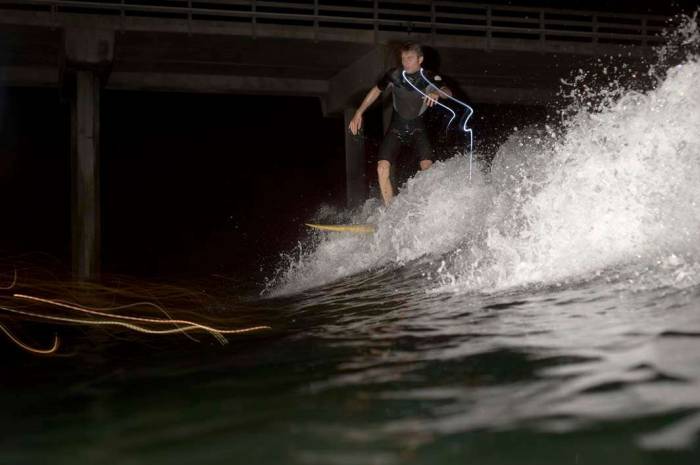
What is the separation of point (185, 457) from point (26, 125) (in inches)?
986

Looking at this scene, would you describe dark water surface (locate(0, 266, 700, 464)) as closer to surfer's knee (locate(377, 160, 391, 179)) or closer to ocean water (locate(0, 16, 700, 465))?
ocean water (locate(0, 16, 700, 465))

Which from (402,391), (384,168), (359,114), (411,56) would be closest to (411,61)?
(411,56)

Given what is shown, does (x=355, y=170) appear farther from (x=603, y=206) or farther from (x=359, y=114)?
(x=603, y=206)

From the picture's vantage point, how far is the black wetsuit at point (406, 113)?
34.1 ft

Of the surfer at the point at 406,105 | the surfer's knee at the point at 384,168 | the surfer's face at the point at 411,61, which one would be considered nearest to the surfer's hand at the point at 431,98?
the surfer at the point at 406,105

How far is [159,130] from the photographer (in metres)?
28.2

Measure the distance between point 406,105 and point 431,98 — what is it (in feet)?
1.42

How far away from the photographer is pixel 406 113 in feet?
35.3

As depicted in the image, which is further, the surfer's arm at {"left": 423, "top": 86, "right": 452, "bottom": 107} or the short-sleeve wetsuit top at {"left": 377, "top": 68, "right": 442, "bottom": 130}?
the short-sleeve wetsuit top at {"left": 377, "top": 68, "right": 442, "bottom": 130}

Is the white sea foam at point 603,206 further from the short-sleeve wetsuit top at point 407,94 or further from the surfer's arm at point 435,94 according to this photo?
the short-sleeve wetsuit top at point 407,94

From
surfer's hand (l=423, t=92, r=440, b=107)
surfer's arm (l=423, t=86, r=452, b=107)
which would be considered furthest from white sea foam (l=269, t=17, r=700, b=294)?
surfer's hand (l=423, t=92, r=440, b=107)

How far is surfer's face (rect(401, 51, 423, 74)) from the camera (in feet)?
32.6

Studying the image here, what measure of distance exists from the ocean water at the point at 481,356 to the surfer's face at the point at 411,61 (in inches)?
79.2

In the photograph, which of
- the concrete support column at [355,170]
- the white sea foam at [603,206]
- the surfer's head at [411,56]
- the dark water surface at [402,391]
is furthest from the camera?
the concrete support column at [355,170]
